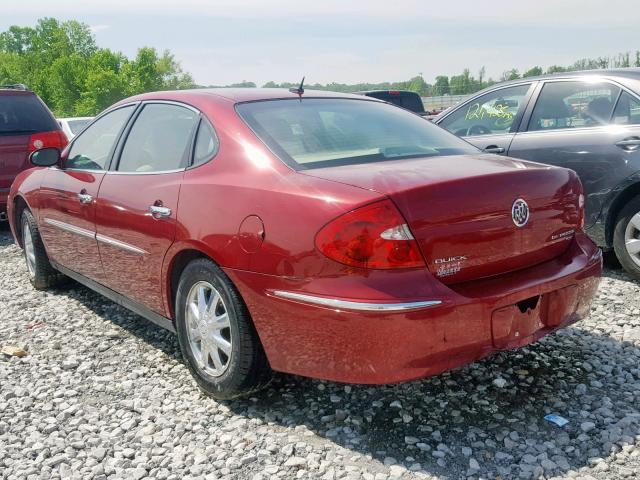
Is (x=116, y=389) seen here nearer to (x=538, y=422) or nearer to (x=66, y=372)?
(x=66, y=372)

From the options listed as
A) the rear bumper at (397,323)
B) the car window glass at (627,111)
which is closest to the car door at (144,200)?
the rear bumper at (397,323)

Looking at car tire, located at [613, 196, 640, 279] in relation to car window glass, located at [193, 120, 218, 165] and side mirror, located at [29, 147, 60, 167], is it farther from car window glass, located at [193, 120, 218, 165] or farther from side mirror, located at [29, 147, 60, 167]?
side mirror, located at [29, 147, 60, 167]

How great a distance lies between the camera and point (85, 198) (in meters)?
4.25

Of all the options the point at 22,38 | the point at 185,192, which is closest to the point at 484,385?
the point at 185,192

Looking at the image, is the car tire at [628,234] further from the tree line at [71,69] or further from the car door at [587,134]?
the tree line at [71,69]

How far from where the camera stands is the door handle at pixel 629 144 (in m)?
4.98

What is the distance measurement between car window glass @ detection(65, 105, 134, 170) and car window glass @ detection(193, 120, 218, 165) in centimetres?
102

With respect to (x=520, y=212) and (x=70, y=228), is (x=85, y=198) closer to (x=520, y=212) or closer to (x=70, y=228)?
(x=70, y=228)

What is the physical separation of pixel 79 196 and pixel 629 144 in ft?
13.3

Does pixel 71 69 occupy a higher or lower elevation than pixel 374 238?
higher

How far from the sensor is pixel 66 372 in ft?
12.6

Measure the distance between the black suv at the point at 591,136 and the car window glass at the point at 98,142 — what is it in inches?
107

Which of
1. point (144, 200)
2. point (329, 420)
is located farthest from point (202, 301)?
point (329, 420)

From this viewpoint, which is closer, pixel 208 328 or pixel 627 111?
pixel 208 328
